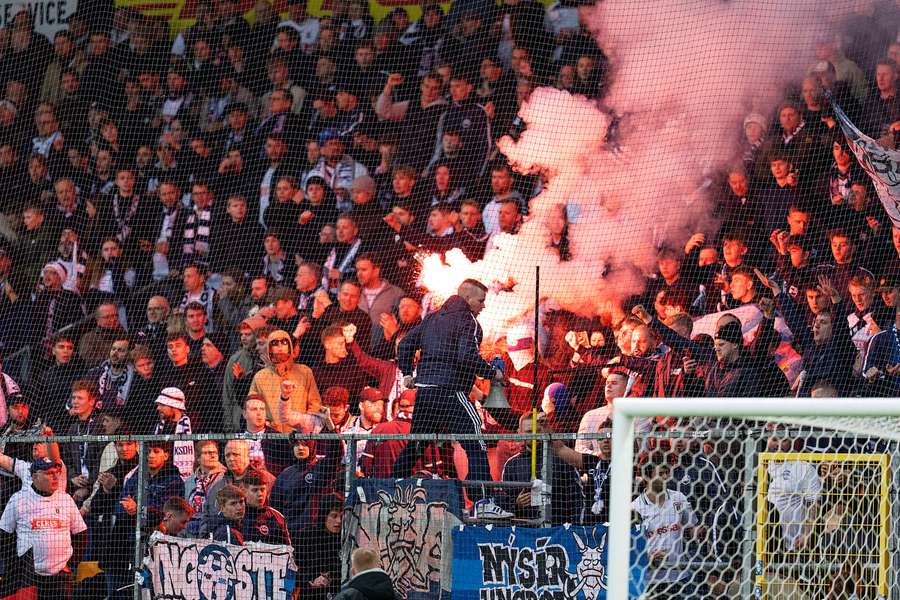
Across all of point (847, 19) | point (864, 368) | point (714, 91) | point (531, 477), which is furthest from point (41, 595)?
point (847, 19)

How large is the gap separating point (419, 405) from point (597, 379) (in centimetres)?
108

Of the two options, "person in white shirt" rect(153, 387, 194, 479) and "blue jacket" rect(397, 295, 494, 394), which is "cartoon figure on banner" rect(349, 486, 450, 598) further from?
"person in white shirt" rect(153, 387, 194, 479)

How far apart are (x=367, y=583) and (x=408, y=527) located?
57.6 inches

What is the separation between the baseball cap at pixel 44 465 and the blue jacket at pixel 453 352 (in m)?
2.22

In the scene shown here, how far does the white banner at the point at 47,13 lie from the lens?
10742mm

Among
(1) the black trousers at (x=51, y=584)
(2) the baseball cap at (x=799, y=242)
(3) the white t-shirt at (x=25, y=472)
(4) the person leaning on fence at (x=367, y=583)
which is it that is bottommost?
(1) the black trousers at (x=51, y=584)

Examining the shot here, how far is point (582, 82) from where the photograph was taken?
28.9 feet

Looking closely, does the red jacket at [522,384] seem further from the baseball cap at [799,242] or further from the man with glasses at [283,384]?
the baseball cap at [799,242]

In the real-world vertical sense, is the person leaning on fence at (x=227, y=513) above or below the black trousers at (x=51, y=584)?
above

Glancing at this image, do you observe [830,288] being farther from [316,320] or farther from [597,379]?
[316,320]

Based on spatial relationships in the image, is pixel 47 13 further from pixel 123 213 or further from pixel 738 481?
pixel 738 481

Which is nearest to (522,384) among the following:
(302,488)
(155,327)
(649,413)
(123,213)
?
(302,488)

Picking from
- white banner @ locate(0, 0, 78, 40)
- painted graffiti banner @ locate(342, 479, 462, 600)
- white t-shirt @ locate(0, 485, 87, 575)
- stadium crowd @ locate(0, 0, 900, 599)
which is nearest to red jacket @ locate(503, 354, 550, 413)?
stadium crowd @ locate(0, 0, 900, 599)

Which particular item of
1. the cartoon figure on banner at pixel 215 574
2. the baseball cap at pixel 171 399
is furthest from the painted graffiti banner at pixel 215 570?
the baseball cap at pixel 171 399
